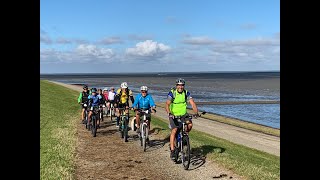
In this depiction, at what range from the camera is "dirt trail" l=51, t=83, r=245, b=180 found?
1019cm

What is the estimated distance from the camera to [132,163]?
11.7 m

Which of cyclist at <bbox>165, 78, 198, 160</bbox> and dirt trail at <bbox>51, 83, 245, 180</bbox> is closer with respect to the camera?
dirt trail at <bbox>51, 83, 245, 180</bbox>

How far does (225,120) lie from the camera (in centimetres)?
4072

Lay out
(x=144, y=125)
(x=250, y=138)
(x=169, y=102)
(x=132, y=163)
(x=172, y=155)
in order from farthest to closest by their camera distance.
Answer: (x=250, y=138), (x=144, y=125), (x=132, y=163), (x=172, y=155), (x=169, y=102)

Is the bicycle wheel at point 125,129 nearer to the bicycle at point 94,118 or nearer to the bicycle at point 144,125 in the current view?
the bicycle at point 94,118

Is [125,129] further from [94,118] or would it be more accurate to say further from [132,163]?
[132,163]

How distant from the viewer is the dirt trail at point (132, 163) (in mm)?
10188

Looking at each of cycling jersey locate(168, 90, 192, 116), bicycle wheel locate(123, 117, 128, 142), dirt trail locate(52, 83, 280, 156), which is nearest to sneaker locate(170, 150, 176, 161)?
cycling jersey locate(168, 90, 192, 116)

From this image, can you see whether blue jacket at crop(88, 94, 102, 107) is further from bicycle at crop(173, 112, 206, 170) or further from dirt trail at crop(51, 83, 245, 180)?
bicycle at crop(173, 112, 206, 170)

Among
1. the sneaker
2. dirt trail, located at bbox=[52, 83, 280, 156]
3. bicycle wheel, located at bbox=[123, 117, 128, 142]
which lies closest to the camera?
the sneaker

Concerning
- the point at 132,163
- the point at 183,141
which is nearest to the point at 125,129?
the point at 132,163
